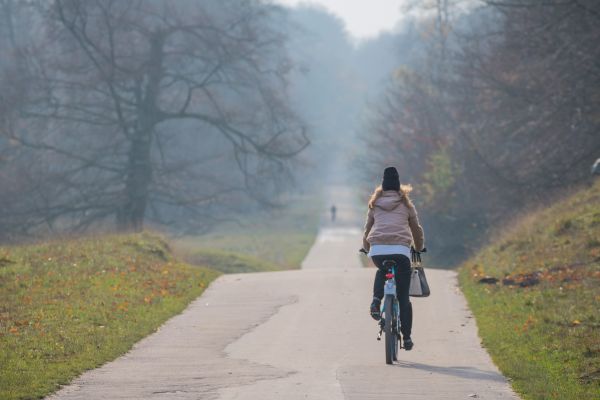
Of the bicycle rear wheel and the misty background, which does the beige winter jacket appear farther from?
the misty background

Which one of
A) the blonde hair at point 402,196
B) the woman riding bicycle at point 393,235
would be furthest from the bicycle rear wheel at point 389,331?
the blonde hair at point 402,196

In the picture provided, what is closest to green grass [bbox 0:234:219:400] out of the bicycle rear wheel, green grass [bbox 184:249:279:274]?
the bicycle rear wheel

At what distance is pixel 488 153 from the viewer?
3966cm

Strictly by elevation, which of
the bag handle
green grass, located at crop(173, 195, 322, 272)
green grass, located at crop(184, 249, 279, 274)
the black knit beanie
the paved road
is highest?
green grass, located at crop(173, 195, 322, 272)

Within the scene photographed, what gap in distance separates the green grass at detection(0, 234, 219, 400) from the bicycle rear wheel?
3029mm

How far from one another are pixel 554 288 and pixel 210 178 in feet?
71.1

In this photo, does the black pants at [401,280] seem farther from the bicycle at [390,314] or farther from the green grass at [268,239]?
the green grass at [268,239]

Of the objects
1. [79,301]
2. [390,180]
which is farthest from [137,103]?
[390,180]

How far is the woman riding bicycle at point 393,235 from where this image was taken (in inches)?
452

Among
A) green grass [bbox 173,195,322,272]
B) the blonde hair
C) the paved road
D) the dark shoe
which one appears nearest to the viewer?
the paved road

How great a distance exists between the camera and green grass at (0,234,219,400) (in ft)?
35.3

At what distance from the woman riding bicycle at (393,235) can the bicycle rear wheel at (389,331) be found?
24 centimetres

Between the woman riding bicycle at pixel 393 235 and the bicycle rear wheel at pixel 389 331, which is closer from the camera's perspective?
the bicycle rear wheel at pixel 389 331

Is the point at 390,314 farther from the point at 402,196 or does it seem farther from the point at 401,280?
the point at 402,196
